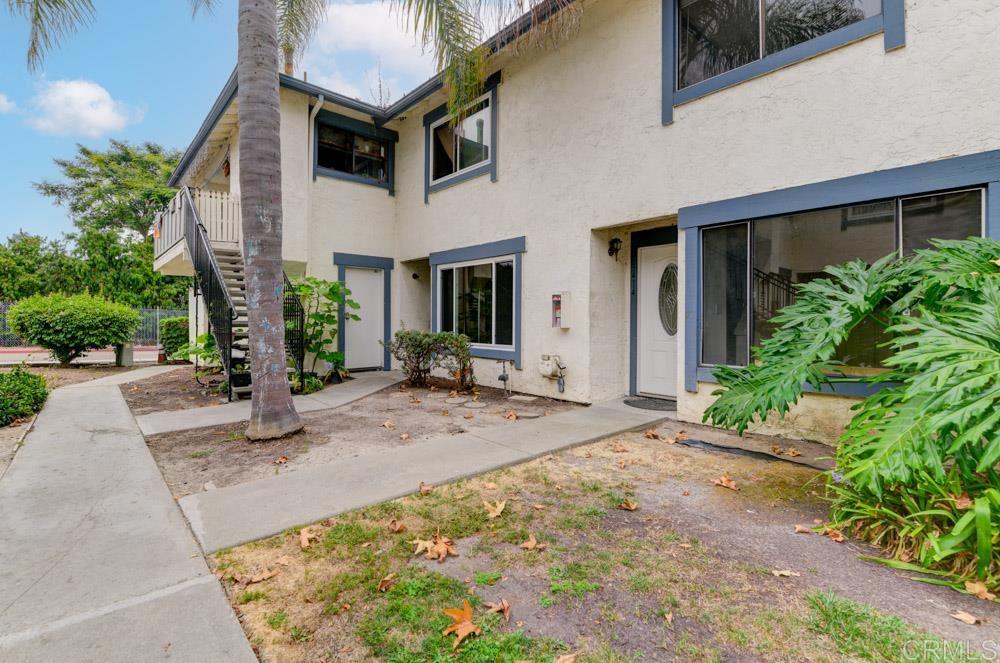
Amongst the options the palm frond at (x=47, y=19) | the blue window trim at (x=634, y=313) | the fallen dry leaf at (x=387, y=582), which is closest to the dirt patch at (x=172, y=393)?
the palm frond at (x=47, y=19)

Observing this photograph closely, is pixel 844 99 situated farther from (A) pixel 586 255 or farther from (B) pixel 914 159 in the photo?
(A) pixel 586 255

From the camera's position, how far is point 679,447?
5.09 metres

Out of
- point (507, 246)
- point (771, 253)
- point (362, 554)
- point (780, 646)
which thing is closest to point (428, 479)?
point (362, 554)

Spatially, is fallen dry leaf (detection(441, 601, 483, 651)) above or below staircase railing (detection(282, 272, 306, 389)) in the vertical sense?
below

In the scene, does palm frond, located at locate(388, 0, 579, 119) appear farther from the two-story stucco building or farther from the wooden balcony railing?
the wooden balcony railing

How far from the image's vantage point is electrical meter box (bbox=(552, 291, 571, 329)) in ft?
24.0

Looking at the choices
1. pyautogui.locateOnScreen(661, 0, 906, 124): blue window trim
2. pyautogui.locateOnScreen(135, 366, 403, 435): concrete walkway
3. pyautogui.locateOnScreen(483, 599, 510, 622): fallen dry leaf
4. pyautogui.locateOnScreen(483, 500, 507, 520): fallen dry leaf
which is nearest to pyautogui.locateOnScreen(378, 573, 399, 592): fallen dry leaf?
pyautogui.locateOnScreen(483, 599, 510, 622): fallen dry leaf

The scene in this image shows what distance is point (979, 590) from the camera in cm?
232

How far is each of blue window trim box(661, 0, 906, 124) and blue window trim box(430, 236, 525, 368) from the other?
3.17 m

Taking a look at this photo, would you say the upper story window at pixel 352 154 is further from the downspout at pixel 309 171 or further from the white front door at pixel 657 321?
the white front door at pixel 657 321

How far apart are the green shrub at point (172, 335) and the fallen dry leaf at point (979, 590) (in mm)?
16358

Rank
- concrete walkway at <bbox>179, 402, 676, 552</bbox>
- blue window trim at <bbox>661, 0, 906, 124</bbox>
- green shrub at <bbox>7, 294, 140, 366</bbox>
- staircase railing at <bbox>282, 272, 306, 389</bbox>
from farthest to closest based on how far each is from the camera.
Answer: green shrub at <bbox>7, 294, 140, 366</bbox> → staircase railing at <bbox>282, 272, 306, 389</bbox> → blue window trim at <bbox>661, 0, 906, 124</bbox> → concrete walkway at <bbox>179, 402, 676, 552</bbox>

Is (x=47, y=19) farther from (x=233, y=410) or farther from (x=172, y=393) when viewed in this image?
(x=233, y=410)

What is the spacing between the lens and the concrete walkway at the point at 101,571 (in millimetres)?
2031
